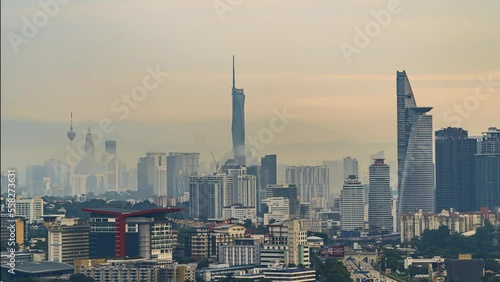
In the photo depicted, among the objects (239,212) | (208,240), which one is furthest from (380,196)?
(208,240)

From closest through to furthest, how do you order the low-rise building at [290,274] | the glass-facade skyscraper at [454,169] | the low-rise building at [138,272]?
the low-rise building at [138,272] < the low-rise building at [290,274] < the glass-facade skyscraper at [454,169]

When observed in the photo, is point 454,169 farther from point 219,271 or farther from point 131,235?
point 219,271

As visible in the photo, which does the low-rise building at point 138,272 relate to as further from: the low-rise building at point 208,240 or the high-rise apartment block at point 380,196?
the high-rise apartment block at point 380,196

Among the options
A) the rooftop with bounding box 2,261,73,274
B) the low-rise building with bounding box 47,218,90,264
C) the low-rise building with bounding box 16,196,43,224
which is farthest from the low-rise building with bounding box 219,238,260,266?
the low-rise building with bounding box 16,196,43,224

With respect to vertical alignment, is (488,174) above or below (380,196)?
above

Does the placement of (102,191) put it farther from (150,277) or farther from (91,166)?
(150,277)

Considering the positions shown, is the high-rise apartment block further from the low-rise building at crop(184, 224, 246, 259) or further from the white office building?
the low-rise building at crop(184, 224, 246, 259)

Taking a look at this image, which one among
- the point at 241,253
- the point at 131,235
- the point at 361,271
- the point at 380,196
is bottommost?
the point at 361,271

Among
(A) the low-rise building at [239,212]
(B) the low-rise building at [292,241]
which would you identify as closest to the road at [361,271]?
(B) the low-rise building at [292,241]
